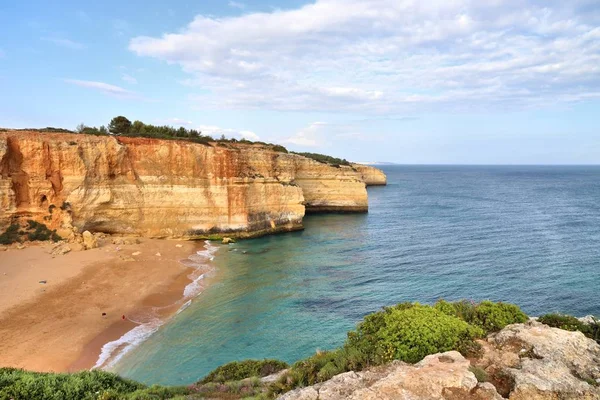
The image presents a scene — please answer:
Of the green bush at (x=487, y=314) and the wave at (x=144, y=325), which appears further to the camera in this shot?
the wave at (x=144, y=325)

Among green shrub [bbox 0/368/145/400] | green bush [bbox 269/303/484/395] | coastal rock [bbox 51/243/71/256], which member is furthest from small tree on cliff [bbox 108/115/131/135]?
green bush [bbox 269/303/484/395]

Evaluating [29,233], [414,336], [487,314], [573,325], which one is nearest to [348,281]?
[487,314]

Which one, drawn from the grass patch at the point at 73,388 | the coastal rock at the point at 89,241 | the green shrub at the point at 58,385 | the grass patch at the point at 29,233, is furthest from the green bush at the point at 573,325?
the grass patch at the point at 29,233

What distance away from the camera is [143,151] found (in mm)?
38125

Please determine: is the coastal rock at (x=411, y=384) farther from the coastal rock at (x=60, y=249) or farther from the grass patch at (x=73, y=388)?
the coastal rock at (x=60, y=249)

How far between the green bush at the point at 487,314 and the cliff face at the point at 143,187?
3266 cm

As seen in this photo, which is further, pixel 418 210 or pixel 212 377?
pixel 418 210

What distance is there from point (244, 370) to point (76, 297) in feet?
53.9

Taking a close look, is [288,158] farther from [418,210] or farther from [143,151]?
[418,210]

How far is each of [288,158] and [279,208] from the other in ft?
25.0

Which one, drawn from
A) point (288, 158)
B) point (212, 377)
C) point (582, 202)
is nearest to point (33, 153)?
point (288, 158)

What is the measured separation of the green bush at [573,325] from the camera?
1015 cm

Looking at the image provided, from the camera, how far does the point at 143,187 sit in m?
38.5

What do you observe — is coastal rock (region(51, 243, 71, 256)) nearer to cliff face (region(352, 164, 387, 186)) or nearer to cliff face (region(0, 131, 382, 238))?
cliff face (region(0, 131, 382, 238))
